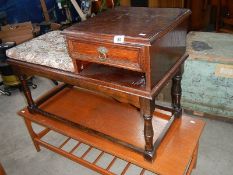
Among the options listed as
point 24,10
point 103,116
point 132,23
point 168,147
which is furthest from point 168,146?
point 24,10

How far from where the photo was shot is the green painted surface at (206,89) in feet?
7.82

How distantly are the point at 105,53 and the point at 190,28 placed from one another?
361cm

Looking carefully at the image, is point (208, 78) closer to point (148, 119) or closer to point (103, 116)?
point (103, 116)

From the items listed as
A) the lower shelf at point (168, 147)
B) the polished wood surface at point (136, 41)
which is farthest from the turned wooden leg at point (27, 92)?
the polished wood surface at point (136, 41)

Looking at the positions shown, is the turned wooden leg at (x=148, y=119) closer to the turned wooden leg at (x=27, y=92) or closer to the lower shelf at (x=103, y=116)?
the lower shelf at (x=103, y=116)

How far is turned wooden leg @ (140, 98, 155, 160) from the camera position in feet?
4.58

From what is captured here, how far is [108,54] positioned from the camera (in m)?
1.34

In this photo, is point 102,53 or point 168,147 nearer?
point 102,53

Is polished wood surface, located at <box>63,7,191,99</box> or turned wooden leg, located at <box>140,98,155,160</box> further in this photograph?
turned wooden leg, located at <box>140,98,155,160</box>

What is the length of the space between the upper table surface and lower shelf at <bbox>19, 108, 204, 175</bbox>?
2.72 ft

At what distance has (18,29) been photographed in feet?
12.4

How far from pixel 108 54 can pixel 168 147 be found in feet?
2.71

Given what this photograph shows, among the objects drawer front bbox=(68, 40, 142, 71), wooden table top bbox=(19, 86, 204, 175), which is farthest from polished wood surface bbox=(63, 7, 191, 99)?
wooden table top bbox=(19, 86, 204, 175)

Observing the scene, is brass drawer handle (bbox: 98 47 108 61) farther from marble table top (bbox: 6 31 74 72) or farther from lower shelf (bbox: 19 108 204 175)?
lower shelf (bbox: 19 108 204 175)
